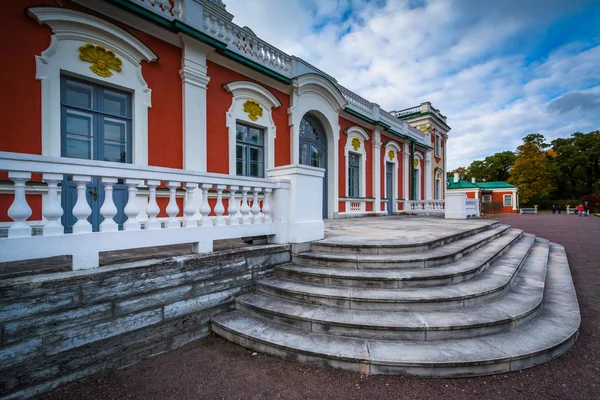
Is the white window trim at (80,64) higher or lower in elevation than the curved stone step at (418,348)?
higher

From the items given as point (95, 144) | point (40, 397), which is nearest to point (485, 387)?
point (40, 397)

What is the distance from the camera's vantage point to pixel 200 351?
2586mm

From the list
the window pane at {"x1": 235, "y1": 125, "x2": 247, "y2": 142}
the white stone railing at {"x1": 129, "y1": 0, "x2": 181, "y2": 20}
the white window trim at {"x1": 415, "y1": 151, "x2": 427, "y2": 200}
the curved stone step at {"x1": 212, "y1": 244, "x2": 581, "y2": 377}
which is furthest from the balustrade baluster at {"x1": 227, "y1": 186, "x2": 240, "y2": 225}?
the white window trim at {"x1": 415, "y1": 151, "x2": 427, "y2": 200}

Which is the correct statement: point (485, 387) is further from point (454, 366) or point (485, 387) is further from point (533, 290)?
point (533, 290)

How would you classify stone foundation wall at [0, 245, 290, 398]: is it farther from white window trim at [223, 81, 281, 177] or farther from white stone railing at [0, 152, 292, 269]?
white window trim at [223, 81, 281, 177]

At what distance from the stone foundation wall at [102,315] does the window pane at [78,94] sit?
3830mm

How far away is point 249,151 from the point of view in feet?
23.5

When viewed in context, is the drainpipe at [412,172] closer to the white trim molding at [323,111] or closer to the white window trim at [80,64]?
the white trim molding at [323,111]

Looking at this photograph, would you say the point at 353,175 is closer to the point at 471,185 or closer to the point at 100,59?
the point at 100,59

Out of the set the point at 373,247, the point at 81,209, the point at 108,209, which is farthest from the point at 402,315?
the point at 81,209

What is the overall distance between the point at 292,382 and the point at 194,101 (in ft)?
18.6

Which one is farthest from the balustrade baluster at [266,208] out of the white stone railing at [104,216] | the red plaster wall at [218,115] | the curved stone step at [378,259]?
the red plaster wall at [218,115]

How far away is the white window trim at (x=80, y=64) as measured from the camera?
4160mm

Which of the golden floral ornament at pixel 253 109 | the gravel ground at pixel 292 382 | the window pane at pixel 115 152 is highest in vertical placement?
the golden floral ornament at pixel 253 109
